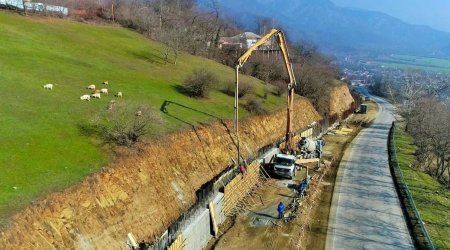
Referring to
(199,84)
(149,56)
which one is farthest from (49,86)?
(149,56)

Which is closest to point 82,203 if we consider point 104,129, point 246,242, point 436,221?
point 104,129

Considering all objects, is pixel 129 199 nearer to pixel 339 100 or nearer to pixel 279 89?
pixel 279 89

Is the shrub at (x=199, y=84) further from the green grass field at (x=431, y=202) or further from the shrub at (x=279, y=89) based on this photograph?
the green grass field at (x=431, y=202)

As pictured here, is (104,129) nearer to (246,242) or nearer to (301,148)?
(246,242)

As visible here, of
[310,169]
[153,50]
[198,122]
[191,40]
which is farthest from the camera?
[191,40]

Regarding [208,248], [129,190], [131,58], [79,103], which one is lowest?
[208,248]

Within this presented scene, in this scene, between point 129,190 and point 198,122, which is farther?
point 198,122

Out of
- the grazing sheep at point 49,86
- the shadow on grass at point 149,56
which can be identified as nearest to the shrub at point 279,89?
the shadow on grass at point 149,56
